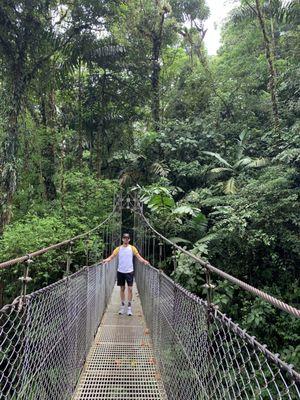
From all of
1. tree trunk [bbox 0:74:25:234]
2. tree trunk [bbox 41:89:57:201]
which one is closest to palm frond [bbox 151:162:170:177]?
tree trunk [bbox 41:89:57:201]

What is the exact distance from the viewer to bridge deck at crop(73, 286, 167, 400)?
2.10 meters

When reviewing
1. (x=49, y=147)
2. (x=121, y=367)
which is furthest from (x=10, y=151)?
(x=121, y=367)

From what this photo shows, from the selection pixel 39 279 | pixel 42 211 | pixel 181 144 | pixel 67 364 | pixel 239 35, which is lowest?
pixel 39 279

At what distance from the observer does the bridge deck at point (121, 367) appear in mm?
2096

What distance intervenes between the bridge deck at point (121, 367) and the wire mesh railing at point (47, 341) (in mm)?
134

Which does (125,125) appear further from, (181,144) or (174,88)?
(181,144)

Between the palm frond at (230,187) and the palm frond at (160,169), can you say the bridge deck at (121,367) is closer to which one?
the palm frond at (230,187)

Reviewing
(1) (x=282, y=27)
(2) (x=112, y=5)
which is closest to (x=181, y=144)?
(2) (x=112, y=5)

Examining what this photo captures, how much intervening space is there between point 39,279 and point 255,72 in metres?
7.30

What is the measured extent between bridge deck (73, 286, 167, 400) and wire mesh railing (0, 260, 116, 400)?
0.13 m

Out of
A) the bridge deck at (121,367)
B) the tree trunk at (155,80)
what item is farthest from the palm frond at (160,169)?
the bridge deck at (121,367)

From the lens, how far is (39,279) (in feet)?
16.9

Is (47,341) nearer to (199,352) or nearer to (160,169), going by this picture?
(199,352)

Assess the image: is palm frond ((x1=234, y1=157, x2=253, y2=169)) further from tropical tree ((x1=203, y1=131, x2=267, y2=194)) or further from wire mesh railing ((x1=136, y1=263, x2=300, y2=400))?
wire mesh railing ((x1=136, y1=263, x2=300, y2=400))
